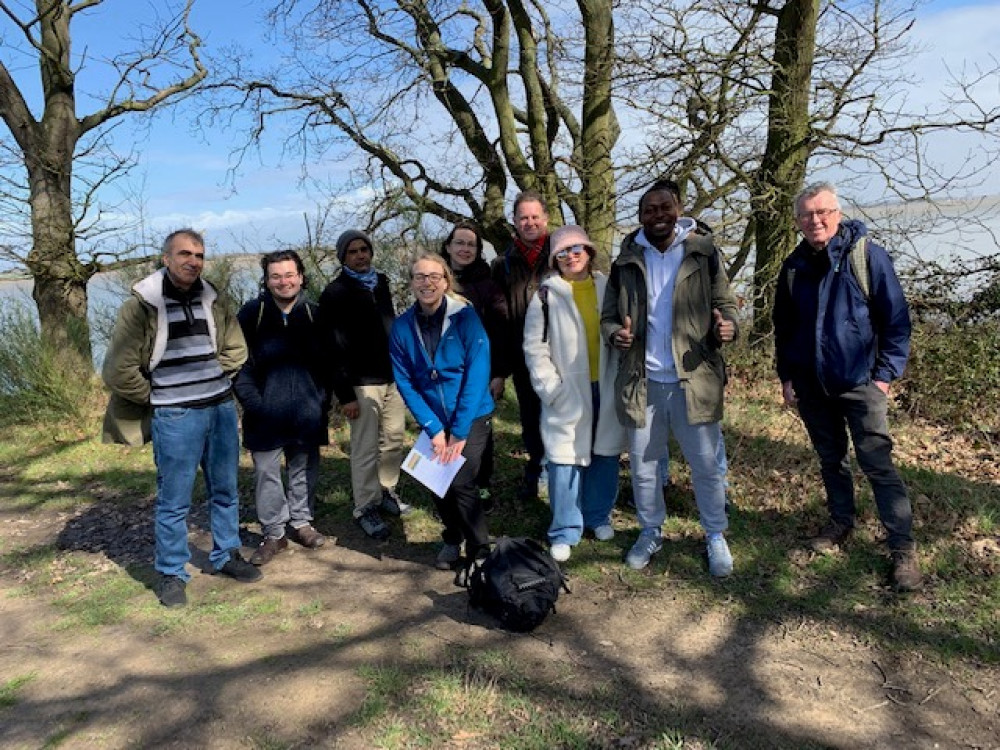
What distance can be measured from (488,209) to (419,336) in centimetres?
526

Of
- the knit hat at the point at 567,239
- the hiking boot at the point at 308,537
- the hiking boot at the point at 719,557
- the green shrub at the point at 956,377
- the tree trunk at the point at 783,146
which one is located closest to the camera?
the knit hat at the point at 567,239

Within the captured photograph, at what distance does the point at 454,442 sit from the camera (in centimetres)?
394

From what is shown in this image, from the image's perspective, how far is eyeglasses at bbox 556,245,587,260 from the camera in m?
3.90

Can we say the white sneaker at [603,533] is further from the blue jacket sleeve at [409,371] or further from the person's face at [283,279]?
the person's face at [283,279]

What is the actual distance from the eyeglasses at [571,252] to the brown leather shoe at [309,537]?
2.54m

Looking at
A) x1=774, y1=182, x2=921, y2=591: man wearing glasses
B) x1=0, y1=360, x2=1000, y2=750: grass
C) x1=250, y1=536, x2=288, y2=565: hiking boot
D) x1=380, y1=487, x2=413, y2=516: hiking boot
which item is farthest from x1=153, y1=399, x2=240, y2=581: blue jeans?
x1=774, y1=182, x2=921, y2=591: man wearing glasses

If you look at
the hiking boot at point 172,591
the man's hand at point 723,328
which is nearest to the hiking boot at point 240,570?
the hiking boot at point 172,591

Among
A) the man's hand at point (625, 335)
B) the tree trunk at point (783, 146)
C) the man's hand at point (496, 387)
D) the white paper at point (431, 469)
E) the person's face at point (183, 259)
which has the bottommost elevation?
the white paper at point (431, 469)

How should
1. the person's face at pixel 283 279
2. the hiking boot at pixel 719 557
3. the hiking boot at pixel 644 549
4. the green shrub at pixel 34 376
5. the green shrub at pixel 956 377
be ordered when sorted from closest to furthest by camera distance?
the hiking boot at pixel 719 557 → the hiking boot at pixel 644 549 → the person's face at pixel 283 279 → the green shrub at pixel 956 377 → the green shrub at pixel 34 376

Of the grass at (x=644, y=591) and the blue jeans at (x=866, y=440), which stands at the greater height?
the blue jeans at (x=866, y=440)

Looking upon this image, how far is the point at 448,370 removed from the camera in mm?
3941

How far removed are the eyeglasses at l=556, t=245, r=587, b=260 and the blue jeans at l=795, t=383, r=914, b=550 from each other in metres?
1.43

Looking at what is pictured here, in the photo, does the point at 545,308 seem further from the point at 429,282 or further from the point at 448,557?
the point at 448,557

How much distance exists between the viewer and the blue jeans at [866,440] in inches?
140
